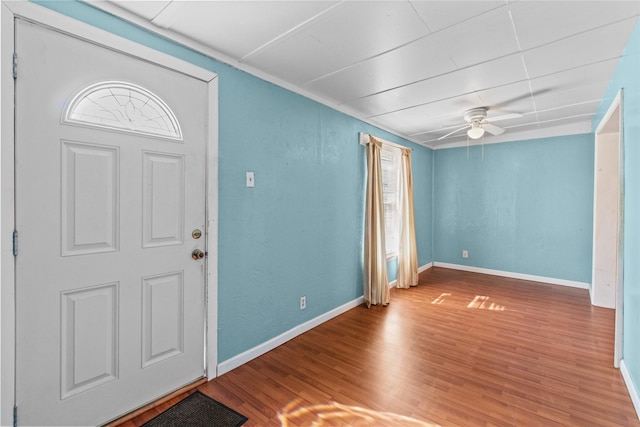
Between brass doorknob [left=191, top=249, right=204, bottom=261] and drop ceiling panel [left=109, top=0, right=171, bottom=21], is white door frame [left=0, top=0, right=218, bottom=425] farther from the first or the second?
brass doorknob [left=191, top=249, right=204, bottom=261]

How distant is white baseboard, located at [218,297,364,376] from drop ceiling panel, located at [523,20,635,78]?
2.90 metres

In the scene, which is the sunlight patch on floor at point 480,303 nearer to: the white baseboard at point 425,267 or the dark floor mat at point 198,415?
the white baseboard at point 425,267

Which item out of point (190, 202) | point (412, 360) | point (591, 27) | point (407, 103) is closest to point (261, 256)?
point (190, 202)

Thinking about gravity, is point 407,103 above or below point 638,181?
above

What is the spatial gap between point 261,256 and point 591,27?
2768 millimetres

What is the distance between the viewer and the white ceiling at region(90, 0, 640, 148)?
1.66 meters

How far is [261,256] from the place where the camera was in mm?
2482

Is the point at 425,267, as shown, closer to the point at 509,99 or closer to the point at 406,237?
the point at 406,237

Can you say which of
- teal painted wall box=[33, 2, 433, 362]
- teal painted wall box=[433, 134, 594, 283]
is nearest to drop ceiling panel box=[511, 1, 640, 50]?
teal painted wall box=[33, 2, 433, 362]

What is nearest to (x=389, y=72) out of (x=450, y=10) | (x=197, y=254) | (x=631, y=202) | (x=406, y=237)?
(x=450, y=10)

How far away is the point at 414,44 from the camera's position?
6.57ft

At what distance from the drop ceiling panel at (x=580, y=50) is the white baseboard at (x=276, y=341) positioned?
2901mm

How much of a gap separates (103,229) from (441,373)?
2489 mm

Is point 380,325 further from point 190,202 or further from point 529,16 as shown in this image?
point 529,16
